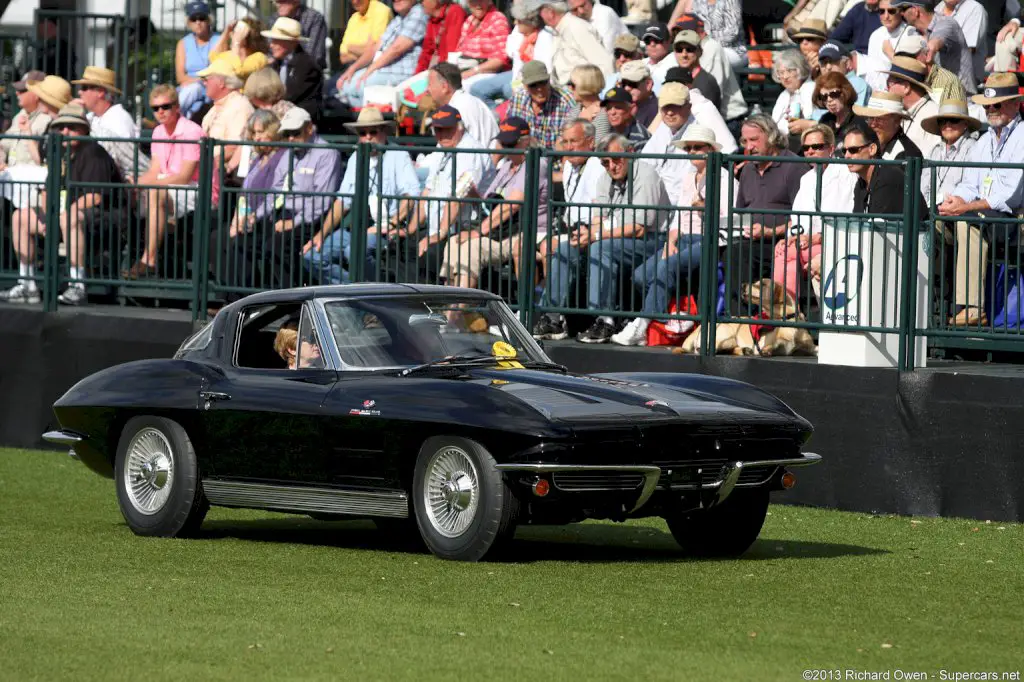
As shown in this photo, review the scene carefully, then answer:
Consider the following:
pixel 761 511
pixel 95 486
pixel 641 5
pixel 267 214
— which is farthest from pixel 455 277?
pixel 641 5

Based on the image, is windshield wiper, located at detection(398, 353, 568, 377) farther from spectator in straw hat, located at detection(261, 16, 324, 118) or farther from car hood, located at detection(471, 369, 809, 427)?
spectator in straw hat, located at detection(261, 16, 324, 118)

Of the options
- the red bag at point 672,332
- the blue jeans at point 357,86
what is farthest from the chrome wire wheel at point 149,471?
the blue jeans at point 357,86

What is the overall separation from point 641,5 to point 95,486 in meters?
8.75

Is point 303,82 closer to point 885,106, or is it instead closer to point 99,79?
point 99,79

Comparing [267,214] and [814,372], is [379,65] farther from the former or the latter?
[814,372]

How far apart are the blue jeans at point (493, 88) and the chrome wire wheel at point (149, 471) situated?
330 inches

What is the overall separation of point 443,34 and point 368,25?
1.32m

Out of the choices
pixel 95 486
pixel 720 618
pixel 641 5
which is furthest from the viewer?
pixel 641 5

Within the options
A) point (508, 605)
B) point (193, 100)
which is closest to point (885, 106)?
point (508, 605)

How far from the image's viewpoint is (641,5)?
1994 centimetres

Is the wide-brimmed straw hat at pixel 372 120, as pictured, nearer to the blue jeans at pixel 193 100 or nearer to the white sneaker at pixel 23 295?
the white sneaker at pixel 23 295

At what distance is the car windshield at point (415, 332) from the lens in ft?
33.4

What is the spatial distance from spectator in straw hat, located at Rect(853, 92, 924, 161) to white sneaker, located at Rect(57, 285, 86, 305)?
7097 millimetres

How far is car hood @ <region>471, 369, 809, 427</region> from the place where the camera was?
30.1 ft
